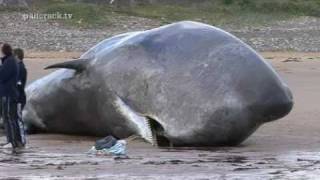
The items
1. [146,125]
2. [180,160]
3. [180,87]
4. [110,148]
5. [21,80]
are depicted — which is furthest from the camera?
[21,80]

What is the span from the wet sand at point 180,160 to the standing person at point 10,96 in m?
0.24

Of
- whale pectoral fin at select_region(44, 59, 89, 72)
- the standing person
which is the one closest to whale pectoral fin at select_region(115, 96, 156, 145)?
whale pectoral fin at select_region(44, 59, 89, 72)

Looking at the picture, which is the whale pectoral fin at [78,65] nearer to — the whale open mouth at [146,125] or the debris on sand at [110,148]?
the whale open mouth at [146,125]

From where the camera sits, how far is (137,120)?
42.4ft

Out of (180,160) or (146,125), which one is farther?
(146,125)

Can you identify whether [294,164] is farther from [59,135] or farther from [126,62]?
[59,135]

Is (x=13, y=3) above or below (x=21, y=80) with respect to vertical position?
below

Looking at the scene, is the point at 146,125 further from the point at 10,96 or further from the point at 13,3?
the point at 13,3

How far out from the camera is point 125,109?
13.1 m

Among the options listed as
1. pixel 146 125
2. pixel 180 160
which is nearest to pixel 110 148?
pixel 146 125

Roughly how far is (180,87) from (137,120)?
0.90 metres

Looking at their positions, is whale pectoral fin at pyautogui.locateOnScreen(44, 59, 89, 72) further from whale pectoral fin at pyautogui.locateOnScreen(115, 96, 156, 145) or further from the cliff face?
the cliff face

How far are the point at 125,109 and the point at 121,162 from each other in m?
2.03

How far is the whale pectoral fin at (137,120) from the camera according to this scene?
12.8 meters
